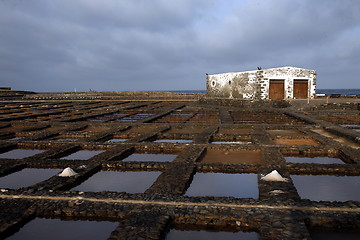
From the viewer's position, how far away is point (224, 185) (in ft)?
12.4

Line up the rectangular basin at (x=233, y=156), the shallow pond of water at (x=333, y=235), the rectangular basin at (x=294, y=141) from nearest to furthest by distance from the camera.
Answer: the shallow pond of water at (x=333, y=235) < the rectangular basin at (x=233, y=156) < the rectangular basin at (x=294, y=141)

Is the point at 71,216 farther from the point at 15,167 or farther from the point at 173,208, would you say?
the point at 15,167

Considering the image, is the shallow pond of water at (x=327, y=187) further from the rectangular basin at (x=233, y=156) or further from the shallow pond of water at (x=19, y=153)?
the shallow pond of water at (x=19, y=153)

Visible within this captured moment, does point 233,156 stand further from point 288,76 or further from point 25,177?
point 288,76

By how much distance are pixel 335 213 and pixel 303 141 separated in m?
4.47

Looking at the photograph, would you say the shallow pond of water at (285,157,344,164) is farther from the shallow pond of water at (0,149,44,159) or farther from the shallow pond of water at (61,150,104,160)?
the shallow pond of water at (0,149,44,159)

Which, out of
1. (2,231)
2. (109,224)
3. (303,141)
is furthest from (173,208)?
(303,141)

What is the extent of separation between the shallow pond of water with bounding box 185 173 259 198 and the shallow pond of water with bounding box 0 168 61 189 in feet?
7.87

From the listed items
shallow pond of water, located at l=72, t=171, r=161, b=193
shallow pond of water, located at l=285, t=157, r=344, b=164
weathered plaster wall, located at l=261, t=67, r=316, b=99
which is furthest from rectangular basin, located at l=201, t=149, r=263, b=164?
weathered plaster wall, located at l=261, t=67, r=316, b=99

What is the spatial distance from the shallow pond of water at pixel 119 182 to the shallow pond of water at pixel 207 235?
1.27 metres

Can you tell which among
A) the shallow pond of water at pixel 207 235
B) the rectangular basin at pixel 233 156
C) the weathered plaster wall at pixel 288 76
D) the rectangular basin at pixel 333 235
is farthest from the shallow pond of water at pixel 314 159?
the weathered plaster wall at pixel 288 76

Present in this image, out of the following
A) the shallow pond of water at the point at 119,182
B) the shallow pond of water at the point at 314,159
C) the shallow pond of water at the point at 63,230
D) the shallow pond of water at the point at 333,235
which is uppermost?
the shallow pond of water at the point at 63,230

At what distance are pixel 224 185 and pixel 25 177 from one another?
123 inches

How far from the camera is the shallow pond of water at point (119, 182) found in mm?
3697
